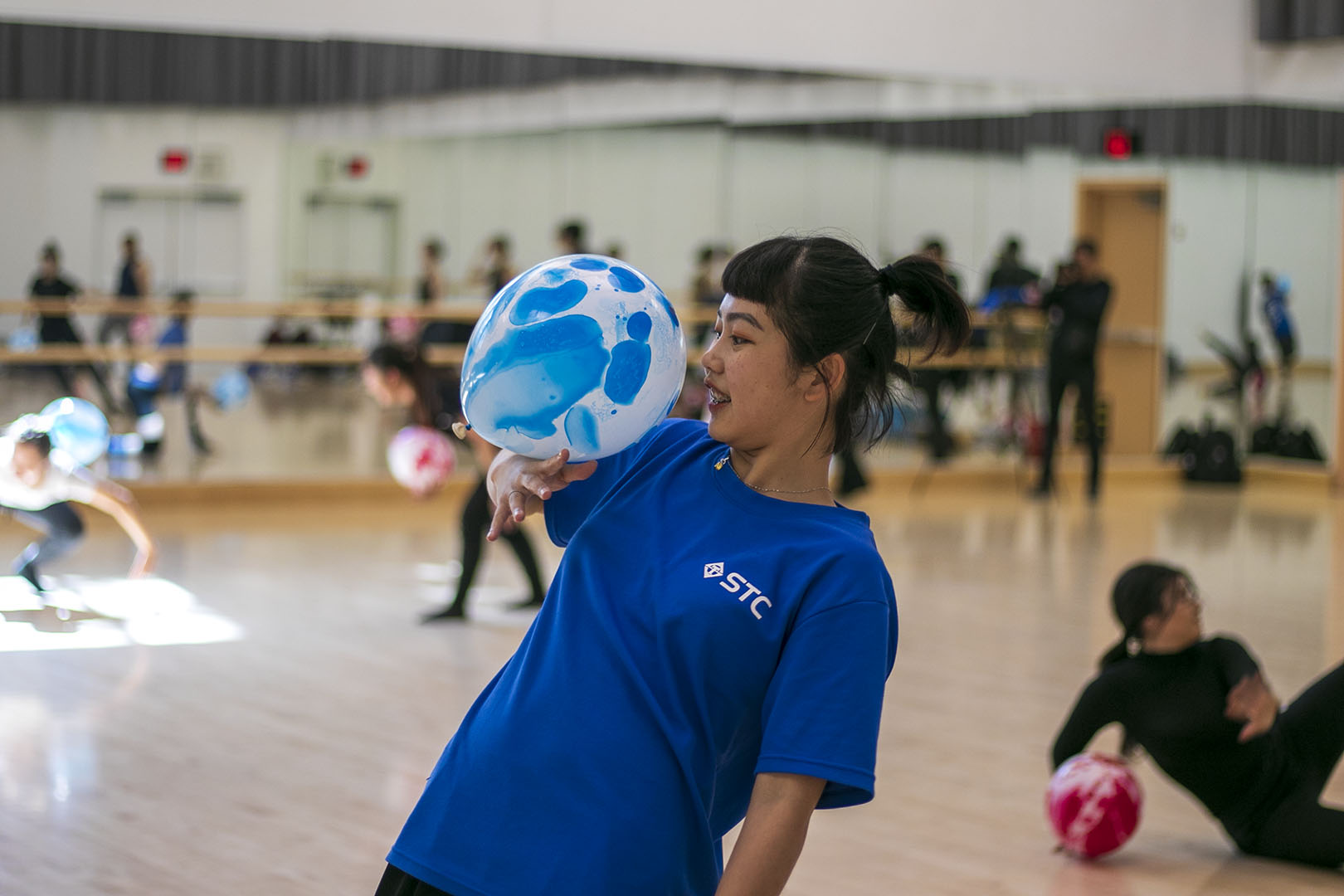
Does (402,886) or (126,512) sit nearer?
(402,886)

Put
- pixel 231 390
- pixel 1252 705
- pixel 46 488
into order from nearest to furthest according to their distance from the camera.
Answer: pixel 1252 705
pixel 46 488
pixel 231 390

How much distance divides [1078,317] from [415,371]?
6.24 m

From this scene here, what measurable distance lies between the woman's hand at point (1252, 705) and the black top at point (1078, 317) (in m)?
7.58

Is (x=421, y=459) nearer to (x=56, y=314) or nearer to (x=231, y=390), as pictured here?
(x=56, y=314)

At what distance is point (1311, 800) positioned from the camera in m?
3.65

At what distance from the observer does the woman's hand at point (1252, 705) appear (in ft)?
11.5

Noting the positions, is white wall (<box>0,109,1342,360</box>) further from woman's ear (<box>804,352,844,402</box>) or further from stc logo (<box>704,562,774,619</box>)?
stc logo (<box>704,562,774,619</box>)

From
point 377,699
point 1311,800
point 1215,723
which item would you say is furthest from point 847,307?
point 377,699

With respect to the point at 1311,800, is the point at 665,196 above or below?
above

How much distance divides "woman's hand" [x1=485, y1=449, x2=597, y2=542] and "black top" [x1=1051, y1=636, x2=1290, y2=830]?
7.47 ft

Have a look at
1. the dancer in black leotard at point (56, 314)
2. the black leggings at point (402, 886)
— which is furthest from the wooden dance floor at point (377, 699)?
the black leggings at point (402, 886)

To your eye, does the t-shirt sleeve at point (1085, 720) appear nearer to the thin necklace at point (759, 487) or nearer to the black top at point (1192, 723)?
the black top at point (1192, 723)

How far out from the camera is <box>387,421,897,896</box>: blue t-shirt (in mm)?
1431

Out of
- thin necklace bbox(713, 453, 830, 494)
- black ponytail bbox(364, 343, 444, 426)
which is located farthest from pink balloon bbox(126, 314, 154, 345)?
thin necklace bbox(713, 453, 830, 494)
